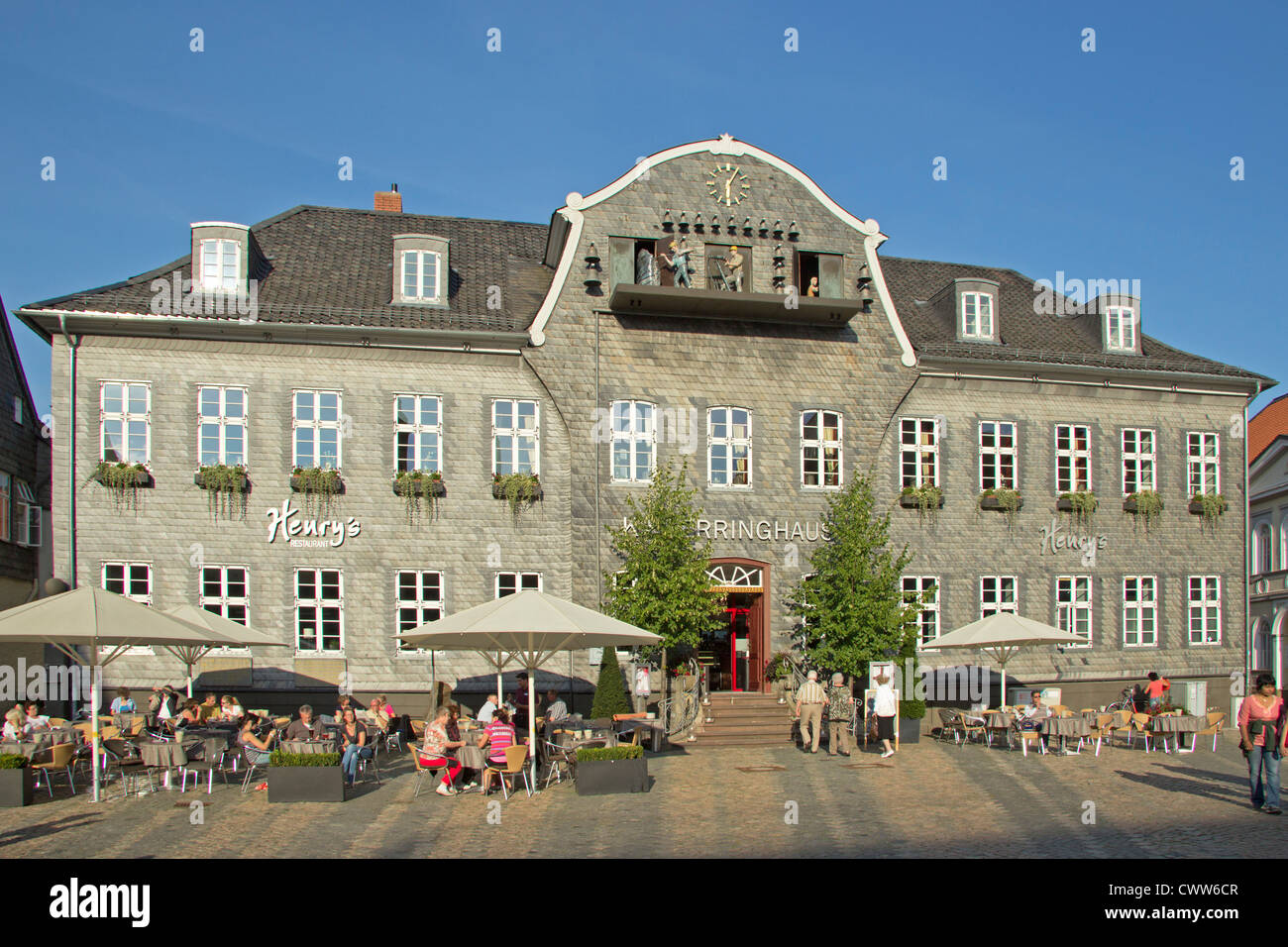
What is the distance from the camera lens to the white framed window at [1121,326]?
29609 mm

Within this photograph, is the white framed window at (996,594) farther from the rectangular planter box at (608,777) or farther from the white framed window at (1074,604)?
the rectangular planter box at (608,777)

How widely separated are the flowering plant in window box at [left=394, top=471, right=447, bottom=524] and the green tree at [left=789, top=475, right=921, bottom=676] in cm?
771

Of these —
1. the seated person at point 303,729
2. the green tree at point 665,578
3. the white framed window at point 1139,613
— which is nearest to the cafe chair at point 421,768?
the seated person at point 303,729

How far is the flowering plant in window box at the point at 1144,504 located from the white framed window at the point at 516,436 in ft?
45.9

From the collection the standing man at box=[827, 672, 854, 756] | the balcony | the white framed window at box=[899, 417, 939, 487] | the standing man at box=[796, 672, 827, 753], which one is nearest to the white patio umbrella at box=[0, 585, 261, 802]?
the standing man at box=[796, 672, 827, 753]

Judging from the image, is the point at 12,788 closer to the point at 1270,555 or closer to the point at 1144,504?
the point at 1144,504

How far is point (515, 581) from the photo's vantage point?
82.3 feet

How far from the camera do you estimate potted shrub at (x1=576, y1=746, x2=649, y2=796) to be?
1617 centimetres

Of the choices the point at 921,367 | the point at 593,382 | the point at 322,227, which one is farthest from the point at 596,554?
the point at 322,227

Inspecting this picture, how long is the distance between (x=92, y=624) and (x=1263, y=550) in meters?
40.5

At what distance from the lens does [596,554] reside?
24984mm
